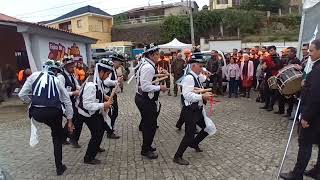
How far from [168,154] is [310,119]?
9.43 feet

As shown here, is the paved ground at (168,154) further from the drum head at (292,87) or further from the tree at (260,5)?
A: the tree at (260,5)

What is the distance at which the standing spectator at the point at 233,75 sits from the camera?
1522 cm

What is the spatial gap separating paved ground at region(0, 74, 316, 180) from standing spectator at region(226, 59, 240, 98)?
3.94 m

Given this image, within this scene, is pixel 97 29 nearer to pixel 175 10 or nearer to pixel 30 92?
pixel 175 10

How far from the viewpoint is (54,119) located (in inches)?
249

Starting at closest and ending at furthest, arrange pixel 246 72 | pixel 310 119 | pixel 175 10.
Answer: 1. pixel 310 119
2. pixel 246 72
3. pixel 175 10

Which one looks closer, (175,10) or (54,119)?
(54,119)

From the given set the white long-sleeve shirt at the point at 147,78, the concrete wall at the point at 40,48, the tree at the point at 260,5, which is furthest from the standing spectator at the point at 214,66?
the tree at the point at 260,5

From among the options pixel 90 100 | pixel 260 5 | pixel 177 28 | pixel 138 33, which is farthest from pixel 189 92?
pixel 260 5

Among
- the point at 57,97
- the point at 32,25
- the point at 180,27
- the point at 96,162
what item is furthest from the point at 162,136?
the point at 180,27

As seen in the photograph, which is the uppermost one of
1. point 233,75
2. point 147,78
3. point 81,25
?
point 81,25

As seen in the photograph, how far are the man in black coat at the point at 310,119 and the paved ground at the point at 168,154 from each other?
0.62 meters

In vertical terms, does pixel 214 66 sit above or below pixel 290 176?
above

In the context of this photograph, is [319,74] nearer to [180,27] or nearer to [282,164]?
[282,164]
